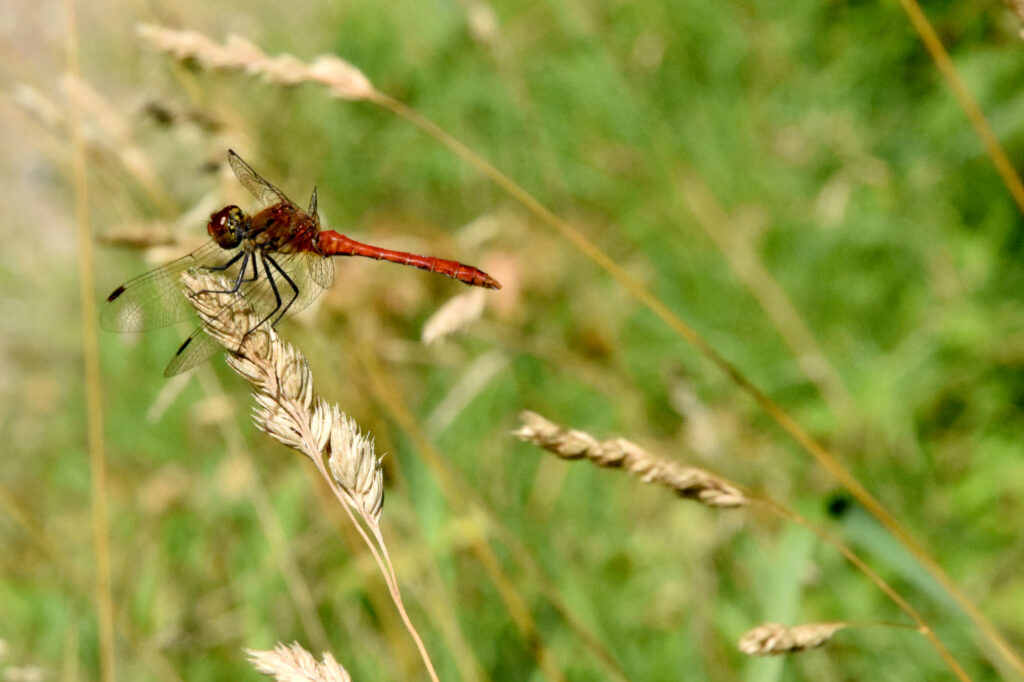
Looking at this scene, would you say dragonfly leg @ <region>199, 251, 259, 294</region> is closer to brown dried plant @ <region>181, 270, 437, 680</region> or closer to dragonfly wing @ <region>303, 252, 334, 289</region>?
dragonfly wing @ <region>303, 252, 334, 289</region>

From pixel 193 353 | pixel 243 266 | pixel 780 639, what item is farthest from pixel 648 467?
pixel 243 266

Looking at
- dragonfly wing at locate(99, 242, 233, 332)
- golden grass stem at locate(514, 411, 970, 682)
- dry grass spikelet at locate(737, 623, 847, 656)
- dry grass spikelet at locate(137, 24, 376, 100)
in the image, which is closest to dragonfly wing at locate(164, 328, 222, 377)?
dragonfly wing at locate(99, 242, 233, 332)

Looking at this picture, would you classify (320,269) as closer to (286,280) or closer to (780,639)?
(286,280)

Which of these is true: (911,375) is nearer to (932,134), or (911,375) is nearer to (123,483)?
(932,134)

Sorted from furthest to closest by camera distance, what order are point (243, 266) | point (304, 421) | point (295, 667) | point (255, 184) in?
point (255, 184), point (243, 266), point (304, 421), point (295, 667)

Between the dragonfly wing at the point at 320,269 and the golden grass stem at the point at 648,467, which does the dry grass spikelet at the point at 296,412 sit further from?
the dragonfly wing at the point at 320,269

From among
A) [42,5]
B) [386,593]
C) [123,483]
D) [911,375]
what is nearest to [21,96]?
[386,593]

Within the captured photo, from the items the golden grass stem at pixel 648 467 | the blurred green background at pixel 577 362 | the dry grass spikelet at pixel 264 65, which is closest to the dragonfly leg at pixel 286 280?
the blurred green background at pixel 577 362
